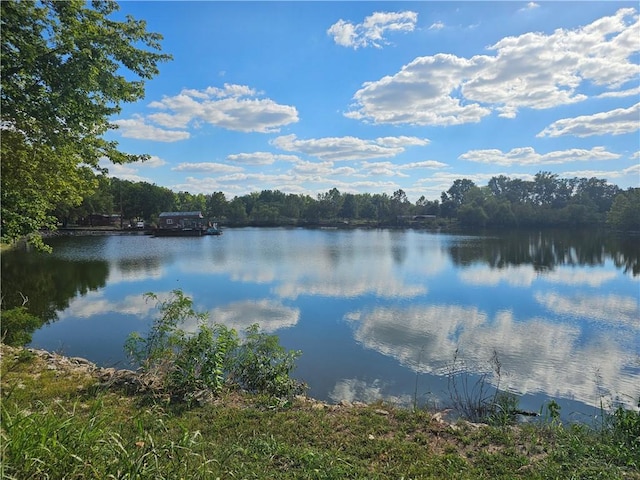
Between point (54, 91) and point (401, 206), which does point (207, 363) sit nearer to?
point (54, 91)

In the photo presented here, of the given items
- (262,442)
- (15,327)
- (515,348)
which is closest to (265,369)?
(262,442)

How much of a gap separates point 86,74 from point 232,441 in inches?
234

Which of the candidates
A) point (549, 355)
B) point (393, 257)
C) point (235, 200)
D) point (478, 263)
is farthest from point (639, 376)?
point (235, 200)

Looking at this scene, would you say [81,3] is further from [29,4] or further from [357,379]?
[357,379]

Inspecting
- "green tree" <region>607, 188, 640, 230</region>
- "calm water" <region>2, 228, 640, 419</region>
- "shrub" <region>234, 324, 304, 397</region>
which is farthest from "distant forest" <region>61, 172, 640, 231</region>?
"shrub" <region>234, 324, 304, 397</region>

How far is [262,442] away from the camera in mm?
4789

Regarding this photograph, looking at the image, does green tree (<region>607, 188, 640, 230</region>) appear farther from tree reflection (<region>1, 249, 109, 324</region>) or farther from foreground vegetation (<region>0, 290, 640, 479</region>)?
tree reflection (<region>1, 249, 109, 324</region>)

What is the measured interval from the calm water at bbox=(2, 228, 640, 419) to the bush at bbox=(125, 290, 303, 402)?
1.19 meters

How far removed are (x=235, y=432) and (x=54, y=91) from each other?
6121 mm

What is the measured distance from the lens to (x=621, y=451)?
4832mm

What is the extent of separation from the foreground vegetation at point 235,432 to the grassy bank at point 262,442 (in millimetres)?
15

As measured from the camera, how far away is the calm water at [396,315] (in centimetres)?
948

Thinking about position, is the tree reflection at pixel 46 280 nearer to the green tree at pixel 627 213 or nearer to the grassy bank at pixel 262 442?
the grassy bank at pixel 262 442

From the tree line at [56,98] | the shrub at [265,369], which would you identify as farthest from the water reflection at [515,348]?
the tree line at [56,98]
